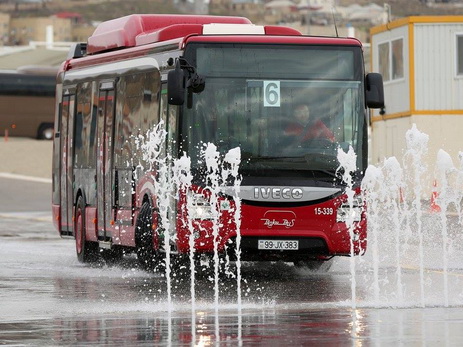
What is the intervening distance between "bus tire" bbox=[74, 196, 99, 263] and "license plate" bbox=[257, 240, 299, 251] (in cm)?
537

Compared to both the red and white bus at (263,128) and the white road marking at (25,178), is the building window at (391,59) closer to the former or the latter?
the white road marking at (25,178)

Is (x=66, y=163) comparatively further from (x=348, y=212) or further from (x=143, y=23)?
(x=348, y=212)

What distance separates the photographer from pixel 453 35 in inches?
1935

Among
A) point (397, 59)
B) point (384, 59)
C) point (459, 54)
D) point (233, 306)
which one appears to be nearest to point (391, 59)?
point (397, 59)

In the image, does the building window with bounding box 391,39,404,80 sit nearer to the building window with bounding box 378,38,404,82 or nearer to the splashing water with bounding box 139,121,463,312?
the building window with bounding box 378,38,404,82

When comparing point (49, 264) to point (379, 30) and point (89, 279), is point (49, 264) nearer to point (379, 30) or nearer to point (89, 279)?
point (89, 279)

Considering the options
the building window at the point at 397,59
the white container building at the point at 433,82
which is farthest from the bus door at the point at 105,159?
the building window at the point at 397,59

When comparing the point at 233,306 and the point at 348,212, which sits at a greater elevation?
the point at 348,212

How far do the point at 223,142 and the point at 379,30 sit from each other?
34.6 meters

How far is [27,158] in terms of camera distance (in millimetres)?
59719

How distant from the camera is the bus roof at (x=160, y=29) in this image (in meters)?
19.7

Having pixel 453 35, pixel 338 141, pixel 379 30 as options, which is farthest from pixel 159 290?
pixel 379 30

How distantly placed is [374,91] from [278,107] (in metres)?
1.11

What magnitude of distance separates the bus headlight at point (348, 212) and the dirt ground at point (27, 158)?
119 ft
